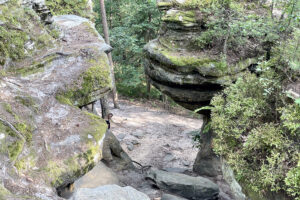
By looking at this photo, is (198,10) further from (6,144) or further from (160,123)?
(160,123)

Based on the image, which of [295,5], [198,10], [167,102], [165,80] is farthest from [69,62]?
[167,102]

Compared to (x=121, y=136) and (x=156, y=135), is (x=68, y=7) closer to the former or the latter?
(x=121, y=136)

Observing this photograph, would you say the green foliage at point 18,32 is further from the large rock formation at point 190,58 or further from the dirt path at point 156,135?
the dirt path at point 156,135

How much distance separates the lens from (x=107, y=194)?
5.69 m

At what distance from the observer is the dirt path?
1442 centimetres

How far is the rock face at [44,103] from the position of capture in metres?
4.75

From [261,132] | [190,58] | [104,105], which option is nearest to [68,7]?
[104,105]

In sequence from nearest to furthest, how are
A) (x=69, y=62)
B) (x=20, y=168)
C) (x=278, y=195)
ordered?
(x=278, y=195), (x=20, y=168), (x=69, y=62)

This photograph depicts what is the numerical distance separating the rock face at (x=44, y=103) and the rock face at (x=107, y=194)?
0.52 metres

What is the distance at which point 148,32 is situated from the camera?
20.6 m

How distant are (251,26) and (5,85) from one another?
7.14 meters

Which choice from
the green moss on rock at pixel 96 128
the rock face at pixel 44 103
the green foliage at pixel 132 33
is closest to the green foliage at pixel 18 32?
the rock face at pixel 44 103

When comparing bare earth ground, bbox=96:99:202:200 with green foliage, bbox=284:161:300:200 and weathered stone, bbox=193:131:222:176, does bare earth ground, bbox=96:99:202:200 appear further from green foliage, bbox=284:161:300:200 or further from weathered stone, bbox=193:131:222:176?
green foliage, bbox=284:161:300:200

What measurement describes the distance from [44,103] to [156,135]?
37.7 feet
